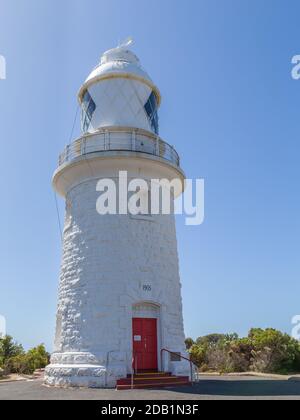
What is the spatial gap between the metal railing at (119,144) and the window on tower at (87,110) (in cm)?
137

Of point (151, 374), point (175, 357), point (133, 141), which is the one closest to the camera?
point (151, 374)

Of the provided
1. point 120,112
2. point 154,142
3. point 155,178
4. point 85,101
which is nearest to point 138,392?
point 155,178

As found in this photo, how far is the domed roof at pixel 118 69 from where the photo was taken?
632 inches

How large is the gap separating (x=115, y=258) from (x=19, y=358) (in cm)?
1156

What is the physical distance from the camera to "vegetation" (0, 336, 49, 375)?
21047mm

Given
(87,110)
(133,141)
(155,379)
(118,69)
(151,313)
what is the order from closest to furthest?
(155,379) → (151,313) → (133,141) → (118,69) → (87,110)

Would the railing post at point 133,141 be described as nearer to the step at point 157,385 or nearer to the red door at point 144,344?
the red door at point 144,344

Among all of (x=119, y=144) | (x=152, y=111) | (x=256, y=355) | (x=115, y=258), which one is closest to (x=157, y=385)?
(x=115, y=258)

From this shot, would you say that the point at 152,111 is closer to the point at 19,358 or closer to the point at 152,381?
the point at 152,381

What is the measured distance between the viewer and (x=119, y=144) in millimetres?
14938

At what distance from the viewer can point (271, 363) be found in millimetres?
19219

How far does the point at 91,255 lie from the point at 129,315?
2.32 meters

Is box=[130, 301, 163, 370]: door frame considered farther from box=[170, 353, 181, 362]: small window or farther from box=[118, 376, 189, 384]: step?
box=[118, 376, 189, 384]: step

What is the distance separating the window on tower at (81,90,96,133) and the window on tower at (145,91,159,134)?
2131mm
